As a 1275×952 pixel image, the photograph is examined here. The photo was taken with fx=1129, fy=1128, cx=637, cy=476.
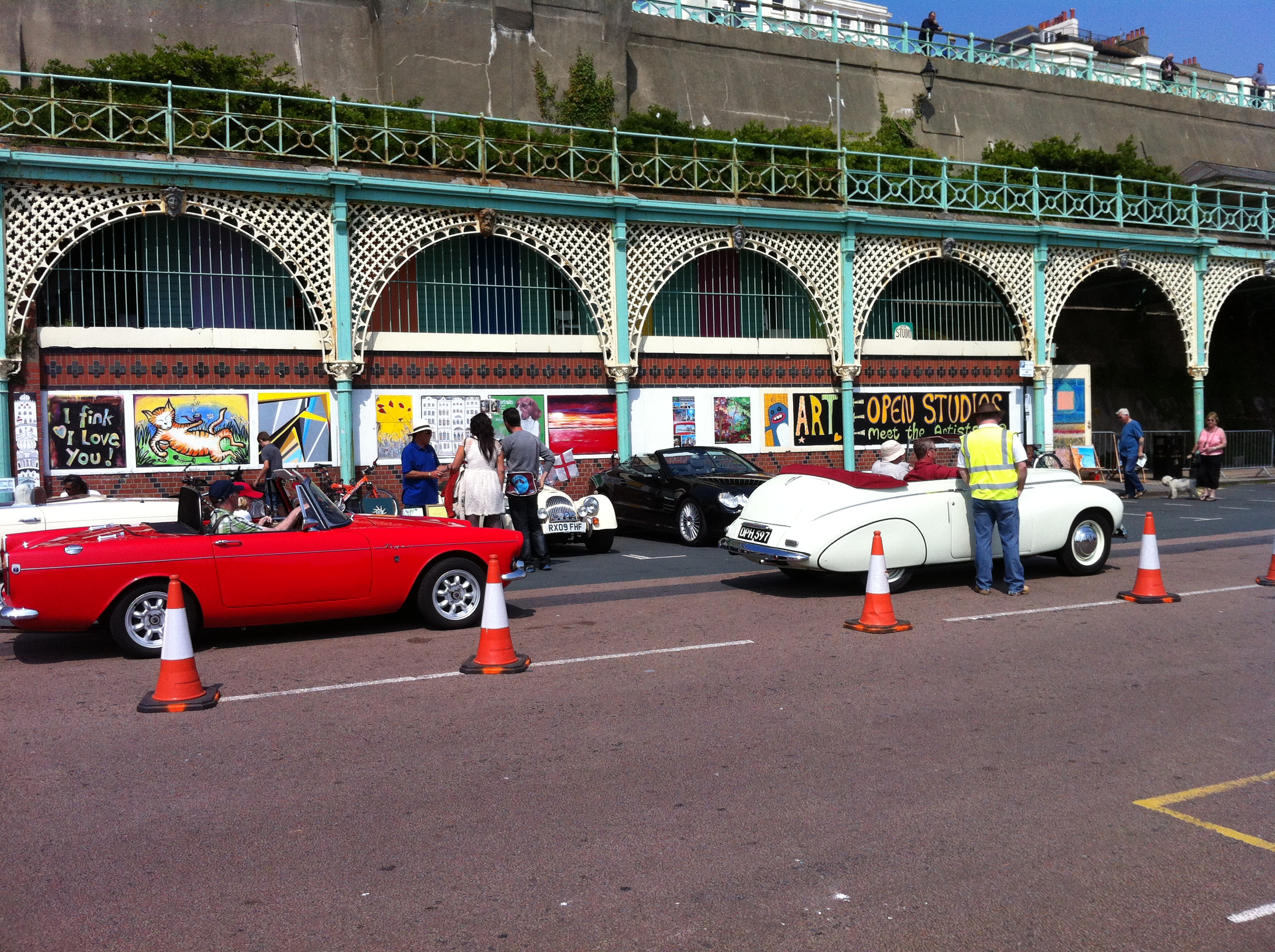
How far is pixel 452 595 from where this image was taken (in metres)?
9.31

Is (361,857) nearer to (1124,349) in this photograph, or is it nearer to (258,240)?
(258,240)

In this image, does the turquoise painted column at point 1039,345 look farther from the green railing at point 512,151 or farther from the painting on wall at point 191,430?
the painting on wall at point 191,430

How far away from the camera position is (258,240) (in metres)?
17.3

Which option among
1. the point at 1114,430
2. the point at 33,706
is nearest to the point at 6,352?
the point at 33,706

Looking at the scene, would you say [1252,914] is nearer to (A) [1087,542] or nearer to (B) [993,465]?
(B) [993,465]

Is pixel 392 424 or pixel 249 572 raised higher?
pixel 392 424

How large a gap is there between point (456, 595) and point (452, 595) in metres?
0.05

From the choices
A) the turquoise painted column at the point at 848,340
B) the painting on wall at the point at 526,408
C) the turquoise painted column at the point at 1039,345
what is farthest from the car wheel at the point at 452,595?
the turquoise painted column at the point at 1039,345

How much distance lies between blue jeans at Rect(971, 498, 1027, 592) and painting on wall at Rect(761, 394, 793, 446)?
11.1m

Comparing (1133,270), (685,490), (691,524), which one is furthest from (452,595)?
(1133,270)

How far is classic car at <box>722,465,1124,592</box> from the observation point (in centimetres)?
1041

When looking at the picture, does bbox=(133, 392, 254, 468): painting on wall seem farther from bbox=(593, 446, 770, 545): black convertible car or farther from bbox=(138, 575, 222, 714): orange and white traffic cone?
bbox=(138, 575, 222, 714): orange and white traffic cone

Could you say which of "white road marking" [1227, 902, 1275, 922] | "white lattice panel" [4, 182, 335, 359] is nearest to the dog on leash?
A: "white lattice panel" [4, 182, 335, 359]

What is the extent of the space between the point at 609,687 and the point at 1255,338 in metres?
33.8
